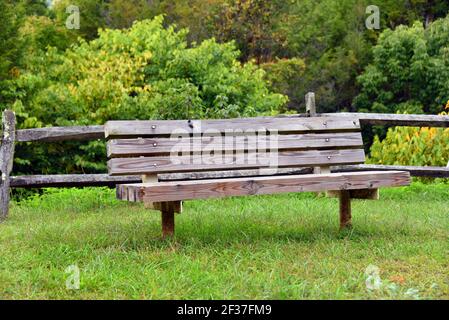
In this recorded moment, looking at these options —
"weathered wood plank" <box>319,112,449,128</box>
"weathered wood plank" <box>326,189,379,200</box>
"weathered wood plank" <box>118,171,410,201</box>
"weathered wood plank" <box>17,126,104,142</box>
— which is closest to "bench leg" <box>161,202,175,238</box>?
"weathered wood plank" <box>118,171,410,201</box>

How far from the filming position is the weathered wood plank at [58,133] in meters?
8.02

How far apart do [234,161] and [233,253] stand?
1072 mm

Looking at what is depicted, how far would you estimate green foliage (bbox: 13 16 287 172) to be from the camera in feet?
38.1

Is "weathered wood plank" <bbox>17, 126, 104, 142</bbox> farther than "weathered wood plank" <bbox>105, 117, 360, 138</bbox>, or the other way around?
"weathered wood plank" <bbox>17, 126, 104, 142</bbox>

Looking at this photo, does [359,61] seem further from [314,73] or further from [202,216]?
[202,216]

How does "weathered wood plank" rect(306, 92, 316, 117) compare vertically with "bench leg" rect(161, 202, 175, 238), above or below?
above

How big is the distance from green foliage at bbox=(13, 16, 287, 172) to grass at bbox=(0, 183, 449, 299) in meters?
3.71

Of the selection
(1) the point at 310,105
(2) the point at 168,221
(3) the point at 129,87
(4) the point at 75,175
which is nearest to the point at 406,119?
(1) the point at 310,105

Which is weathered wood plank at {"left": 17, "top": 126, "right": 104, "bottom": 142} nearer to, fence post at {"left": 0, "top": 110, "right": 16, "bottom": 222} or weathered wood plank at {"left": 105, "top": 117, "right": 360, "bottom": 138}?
fence post at {"left": 0, "top": 110, "right": 16, "bottom": 222}

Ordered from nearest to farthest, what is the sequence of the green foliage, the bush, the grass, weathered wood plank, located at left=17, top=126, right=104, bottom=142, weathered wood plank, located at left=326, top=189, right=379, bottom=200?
1. the grass
2. weathered wood plank, located at left=326, top=189, right=379, bottom=200
3. weathered wood plank, located at left=17, top=126, right=104, bottom=142
4. the bush
5. the green foliage

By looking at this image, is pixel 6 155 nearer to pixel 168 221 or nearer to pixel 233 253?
pixel 168 221

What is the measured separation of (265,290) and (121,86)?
8.60m

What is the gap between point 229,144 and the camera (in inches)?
238
